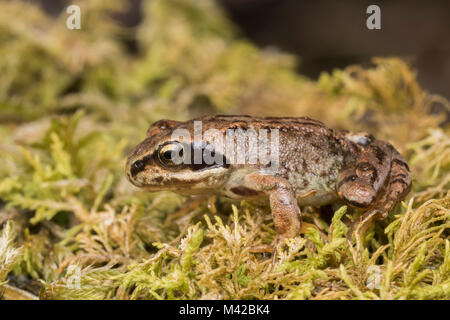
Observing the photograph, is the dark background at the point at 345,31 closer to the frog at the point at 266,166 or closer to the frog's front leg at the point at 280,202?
the frog at the point at 266,166

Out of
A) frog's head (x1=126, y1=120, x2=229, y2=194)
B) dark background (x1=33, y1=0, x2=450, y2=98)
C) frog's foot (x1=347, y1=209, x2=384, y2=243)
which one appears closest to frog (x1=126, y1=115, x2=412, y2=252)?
frog's head (x1=126, y1=120, x2=229, y2=194)

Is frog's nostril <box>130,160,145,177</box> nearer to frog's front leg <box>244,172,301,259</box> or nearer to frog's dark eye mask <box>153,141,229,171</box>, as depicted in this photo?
Answer: frog's dark eye mask <box>153,141,229,171</box>

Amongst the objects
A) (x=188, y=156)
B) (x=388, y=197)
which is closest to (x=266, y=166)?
(x=188, y=156)

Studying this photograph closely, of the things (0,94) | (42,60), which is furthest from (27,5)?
(0,94)

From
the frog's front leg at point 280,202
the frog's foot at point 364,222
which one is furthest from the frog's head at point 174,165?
the frog's foot at point 364,222

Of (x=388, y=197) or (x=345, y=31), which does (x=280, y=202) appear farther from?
(x=345, y=31)

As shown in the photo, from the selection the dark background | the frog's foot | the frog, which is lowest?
the frog's foot

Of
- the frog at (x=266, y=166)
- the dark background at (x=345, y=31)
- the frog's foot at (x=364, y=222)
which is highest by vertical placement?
the dark background at (x=345, y=31)
